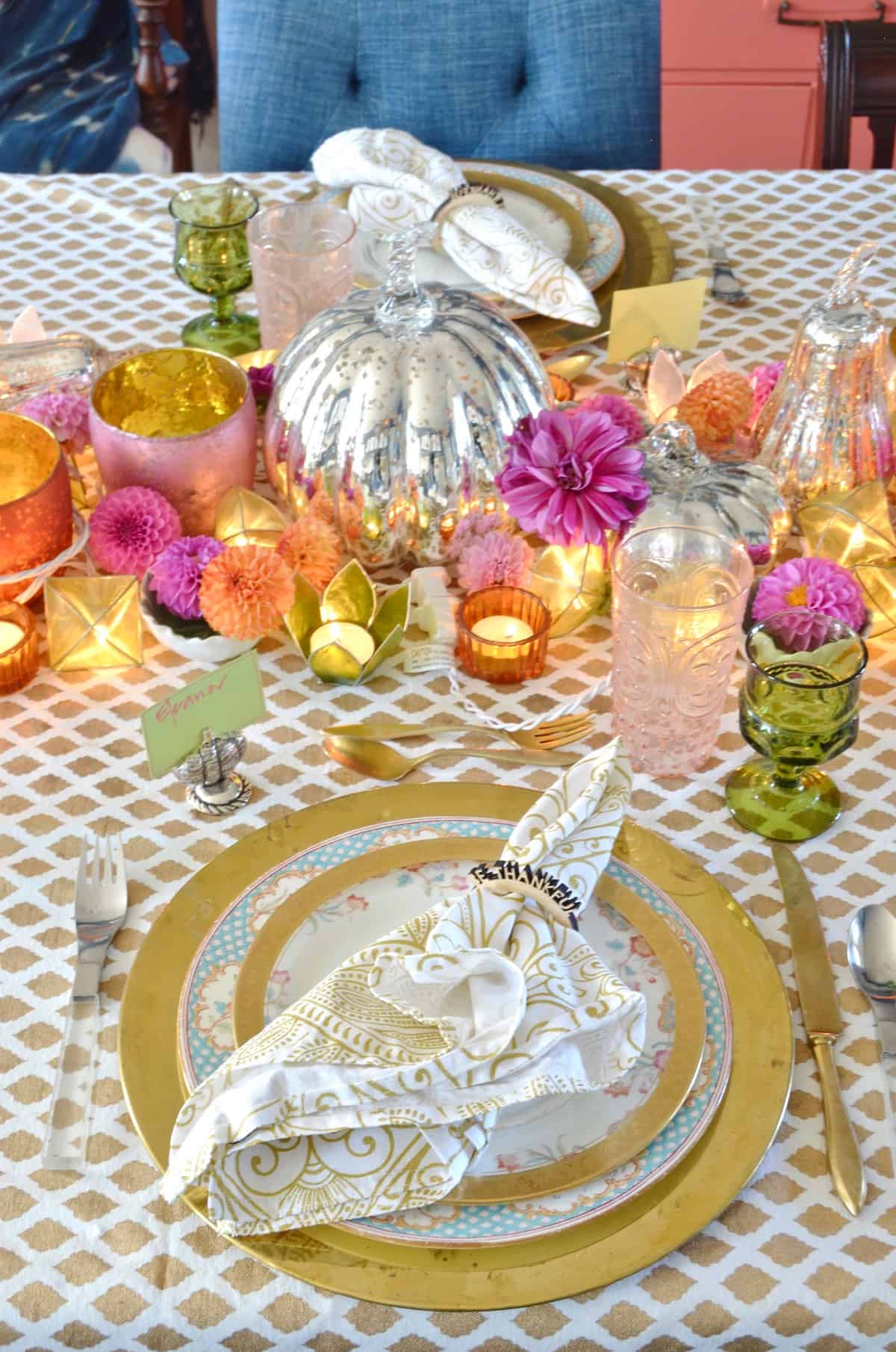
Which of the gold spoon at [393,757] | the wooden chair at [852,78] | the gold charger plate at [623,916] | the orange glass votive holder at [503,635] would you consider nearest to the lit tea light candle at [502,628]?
the orange glass votive holder at [503,635]

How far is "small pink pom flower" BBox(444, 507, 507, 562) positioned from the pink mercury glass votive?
0.18 meters

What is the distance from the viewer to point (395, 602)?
1.07 m

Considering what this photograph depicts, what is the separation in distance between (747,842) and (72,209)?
1136 millimetres

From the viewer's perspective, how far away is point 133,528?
3.57 ft

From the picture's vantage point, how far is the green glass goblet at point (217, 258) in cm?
135

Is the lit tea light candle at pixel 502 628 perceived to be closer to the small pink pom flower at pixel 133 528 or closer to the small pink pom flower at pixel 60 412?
the small pink pom flower at pixel 133 528

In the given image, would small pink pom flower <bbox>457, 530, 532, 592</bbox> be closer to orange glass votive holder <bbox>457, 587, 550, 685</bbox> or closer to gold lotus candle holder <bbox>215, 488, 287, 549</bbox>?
orange glass votive holder <bbox>457, 587, 550, 685</bbox>

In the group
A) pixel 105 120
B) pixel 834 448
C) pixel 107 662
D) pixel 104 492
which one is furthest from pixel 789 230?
pixel 105 120

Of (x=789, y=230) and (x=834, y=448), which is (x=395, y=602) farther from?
(x=789, y=230)

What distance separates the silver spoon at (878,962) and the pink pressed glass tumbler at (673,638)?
6.9 inches

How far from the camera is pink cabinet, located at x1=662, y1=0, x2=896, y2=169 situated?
3.01 metres

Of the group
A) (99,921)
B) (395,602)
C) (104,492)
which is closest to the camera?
(99,921)

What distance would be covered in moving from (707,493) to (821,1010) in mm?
416

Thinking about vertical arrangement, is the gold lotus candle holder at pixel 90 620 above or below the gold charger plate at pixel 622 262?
below
